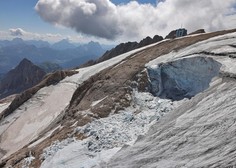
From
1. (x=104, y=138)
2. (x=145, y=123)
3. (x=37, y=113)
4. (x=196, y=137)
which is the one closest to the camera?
(x=196, y=137)

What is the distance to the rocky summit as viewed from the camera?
2200cm

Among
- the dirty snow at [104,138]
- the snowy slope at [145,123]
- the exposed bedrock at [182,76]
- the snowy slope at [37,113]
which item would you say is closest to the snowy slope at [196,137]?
the snowy slope at [145,123]

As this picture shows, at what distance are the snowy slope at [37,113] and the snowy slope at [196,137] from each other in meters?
37.4

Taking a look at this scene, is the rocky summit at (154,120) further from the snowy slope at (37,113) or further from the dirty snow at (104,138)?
the snowy slope at (37,113)

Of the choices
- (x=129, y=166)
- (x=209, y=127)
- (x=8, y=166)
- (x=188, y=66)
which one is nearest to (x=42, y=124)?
(x=8, y=166)

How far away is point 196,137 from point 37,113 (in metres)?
56.1

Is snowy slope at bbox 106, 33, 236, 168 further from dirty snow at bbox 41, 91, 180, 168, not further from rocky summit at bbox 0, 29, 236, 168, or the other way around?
dirty snow at bbox 41, 91, 180, 168

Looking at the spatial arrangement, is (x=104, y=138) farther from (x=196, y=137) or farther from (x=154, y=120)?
(x=196, y=137)

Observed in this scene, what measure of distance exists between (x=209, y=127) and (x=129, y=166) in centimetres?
670

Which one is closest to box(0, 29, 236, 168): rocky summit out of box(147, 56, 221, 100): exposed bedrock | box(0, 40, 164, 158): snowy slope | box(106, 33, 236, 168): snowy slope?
box(106, 33, 236, 168): snowy slope

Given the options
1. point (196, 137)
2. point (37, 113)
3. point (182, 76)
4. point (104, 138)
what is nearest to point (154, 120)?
point (104, 138)

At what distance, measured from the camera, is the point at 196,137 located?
22.3m

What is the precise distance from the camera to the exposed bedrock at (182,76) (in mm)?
41969

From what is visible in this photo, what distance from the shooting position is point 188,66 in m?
44.8
